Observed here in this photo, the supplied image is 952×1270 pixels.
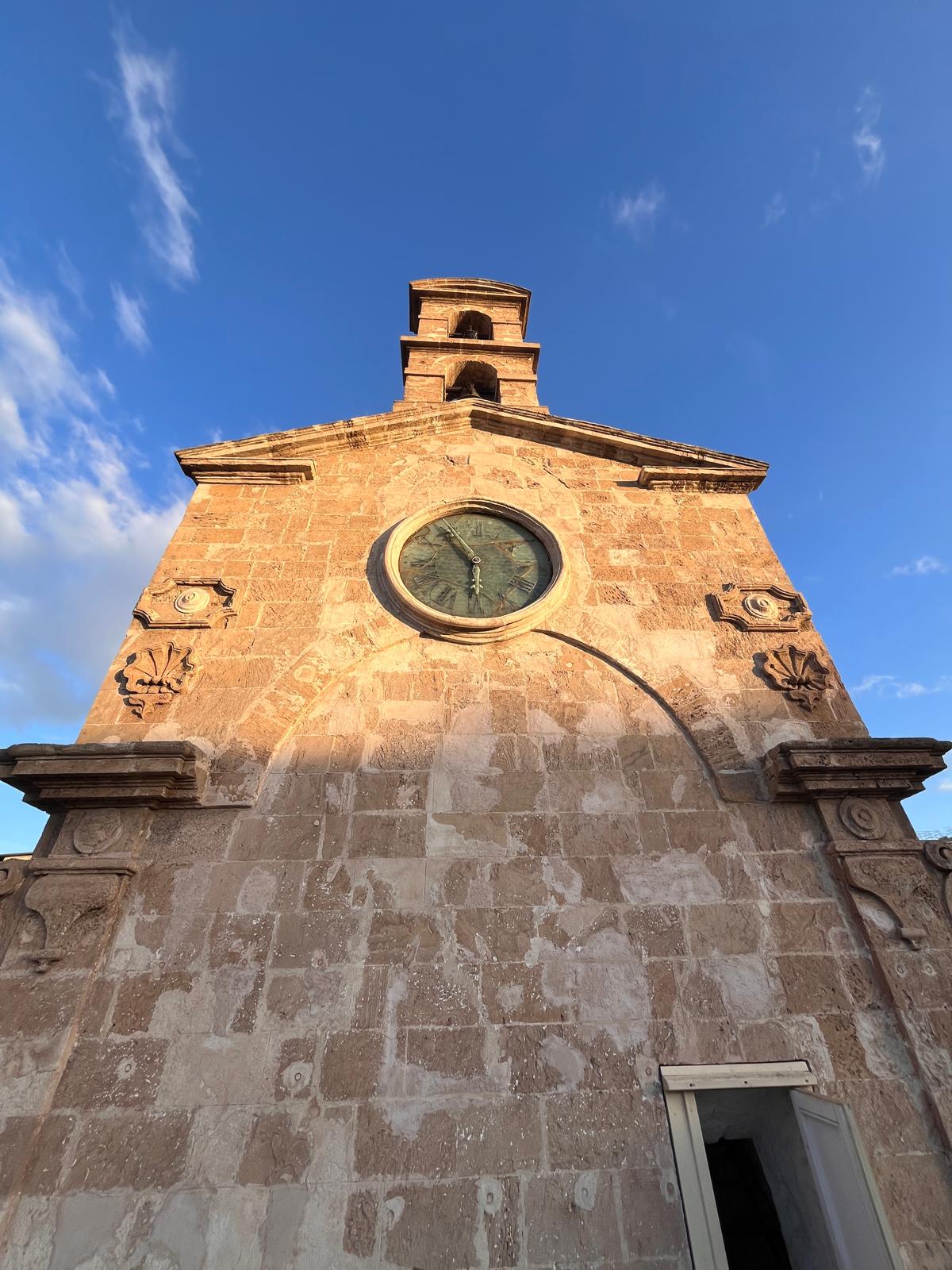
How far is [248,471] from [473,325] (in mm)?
7378

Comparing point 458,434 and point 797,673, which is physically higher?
point 458,434

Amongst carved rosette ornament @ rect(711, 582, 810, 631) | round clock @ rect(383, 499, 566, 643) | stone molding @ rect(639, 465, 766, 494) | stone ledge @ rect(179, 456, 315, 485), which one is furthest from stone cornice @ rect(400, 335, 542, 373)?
carved rosette ornament @ rect(711, 582, 810, 631)

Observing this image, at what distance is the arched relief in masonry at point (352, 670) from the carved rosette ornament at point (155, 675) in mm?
800

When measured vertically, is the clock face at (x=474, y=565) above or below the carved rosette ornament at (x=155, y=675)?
above

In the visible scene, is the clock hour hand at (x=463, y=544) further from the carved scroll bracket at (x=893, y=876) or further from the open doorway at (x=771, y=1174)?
the open doorway at (x=771, y=1174)

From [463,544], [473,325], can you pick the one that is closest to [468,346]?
[473,325]

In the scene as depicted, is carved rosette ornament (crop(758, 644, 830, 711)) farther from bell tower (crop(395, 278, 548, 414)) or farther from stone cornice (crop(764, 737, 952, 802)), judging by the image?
bell tower (crop(395, 278, 548, 414))

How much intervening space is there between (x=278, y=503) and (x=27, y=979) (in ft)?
16.6

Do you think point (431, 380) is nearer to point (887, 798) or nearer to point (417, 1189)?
point (887, 798)

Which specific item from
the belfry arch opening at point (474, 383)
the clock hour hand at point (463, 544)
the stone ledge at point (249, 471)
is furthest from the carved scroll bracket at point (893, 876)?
the belfry arch opening at point (474, 383)

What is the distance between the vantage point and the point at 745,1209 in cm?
410

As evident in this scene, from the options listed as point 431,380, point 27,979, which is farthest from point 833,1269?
point 431,380

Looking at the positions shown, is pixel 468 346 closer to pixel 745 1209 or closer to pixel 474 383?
pixel 474 383

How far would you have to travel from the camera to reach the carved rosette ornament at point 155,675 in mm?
5191
